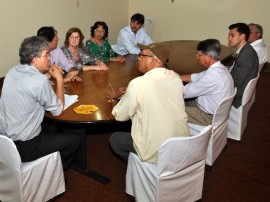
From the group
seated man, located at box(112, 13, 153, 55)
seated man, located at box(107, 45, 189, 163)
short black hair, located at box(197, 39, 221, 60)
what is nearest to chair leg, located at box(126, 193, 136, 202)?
seated man, located at box(107, 45, 189, 163)

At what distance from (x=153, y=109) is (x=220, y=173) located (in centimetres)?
126

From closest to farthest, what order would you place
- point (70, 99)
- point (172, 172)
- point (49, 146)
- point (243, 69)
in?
point (172, 172)
point (49, 146)
point (70, 99)
point (243, 69)

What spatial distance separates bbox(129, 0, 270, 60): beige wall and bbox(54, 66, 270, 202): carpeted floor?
310 cm

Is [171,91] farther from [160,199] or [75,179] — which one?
[75,179]

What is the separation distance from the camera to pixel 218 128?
2.71 m

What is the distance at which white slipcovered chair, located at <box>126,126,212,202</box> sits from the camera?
188cm

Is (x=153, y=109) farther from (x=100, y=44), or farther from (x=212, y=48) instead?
(x=100, y=44)

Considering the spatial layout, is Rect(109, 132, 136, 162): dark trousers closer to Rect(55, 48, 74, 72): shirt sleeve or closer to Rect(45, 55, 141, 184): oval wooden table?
Rect(45, 55, 141, 184): oval wooden table

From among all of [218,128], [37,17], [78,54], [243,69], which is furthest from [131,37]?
[218,128]

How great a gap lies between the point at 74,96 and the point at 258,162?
6.32ft

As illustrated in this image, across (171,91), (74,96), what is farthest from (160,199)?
(74,96)

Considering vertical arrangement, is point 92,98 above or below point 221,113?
above

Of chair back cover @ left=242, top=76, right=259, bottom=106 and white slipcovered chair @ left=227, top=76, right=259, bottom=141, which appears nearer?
chair back cover @ left=242, top=76, right=259, bottom=106

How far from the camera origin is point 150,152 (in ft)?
6.86
